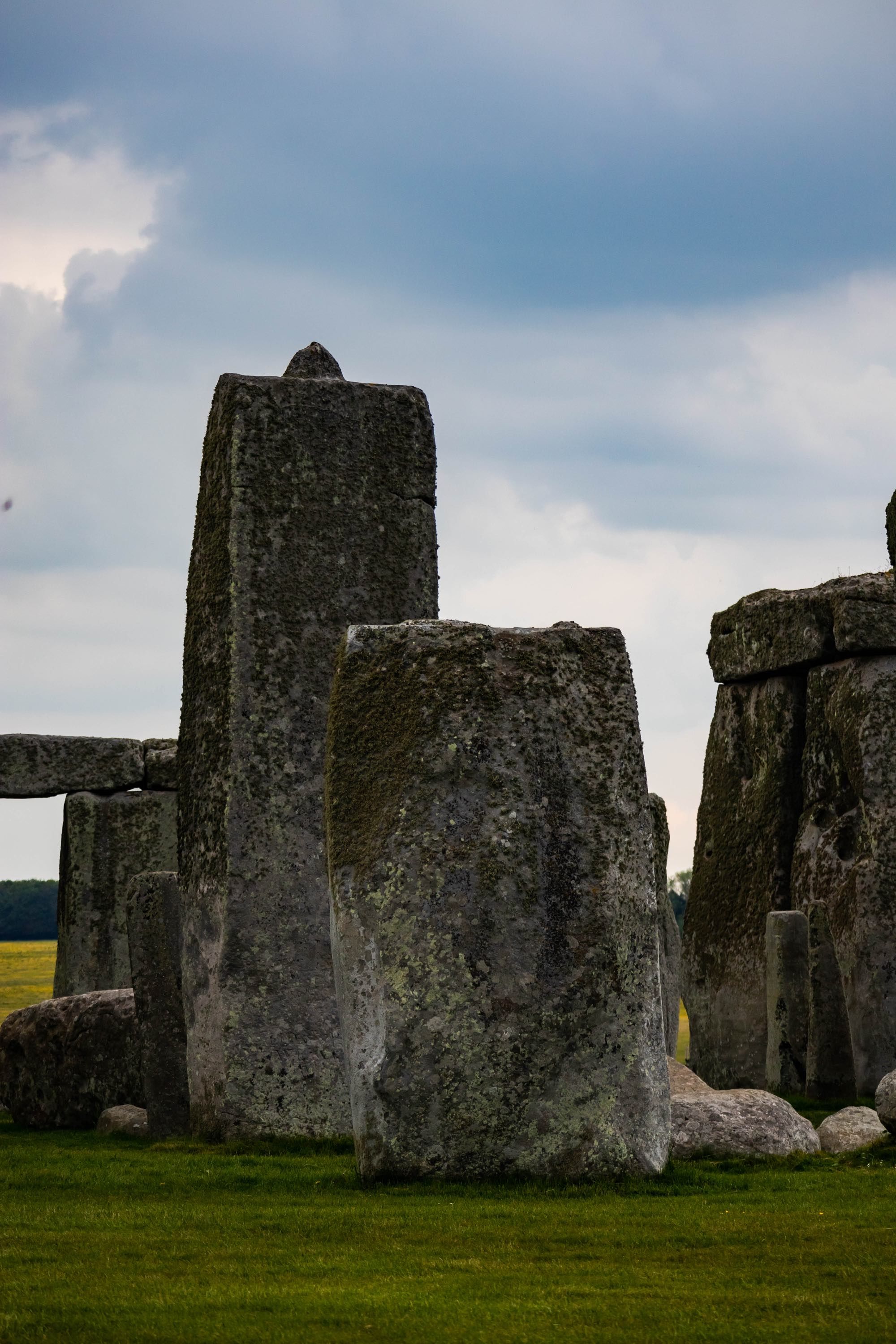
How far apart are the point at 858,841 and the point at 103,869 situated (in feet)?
33.6

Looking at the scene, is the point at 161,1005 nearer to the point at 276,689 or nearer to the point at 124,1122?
the point at 124,1122

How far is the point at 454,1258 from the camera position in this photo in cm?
604

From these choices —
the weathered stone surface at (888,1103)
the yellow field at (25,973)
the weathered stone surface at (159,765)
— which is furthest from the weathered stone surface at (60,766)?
the weathered stone surface at (888,1103)

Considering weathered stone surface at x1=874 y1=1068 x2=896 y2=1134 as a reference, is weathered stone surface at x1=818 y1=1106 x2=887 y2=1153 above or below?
below

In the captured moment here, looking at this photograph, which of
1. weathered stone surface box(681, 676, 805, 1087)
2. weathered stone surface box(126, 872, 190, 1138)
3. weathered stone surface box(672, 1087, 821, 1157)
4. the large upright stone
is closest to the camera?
weathered stone surface box(672, 1087, 821, 1157)

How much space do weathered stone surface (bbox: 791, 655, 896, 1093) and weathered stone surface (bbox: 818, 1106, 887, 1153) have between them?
6.09m

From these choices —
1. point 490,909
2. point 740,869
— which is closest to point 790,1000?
point 740,869

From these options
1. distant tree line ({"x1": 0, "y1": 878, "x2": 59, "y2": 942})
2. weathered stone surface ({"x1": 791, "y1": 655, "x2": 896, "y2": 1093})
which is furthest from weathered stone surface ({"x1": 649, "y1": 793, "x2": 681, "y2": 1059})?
distant tree line ({"x1": 0, "y1": 878, "x2": 59, "y2": 942})

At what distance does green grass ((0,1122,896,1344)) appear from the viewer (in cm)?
511

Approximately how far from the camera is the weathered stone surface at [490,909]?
757 centimetres

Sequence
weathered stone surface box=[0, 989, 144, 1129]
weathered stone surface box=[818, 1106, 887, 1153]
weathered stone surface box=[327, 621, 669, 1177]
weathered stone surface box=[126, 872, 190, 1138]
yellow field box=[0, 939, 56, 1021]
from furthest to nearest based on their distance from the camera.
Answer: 1. yellow field box=[0, 939, 56, 1021]
2. weathered stone surface box=[0, 989, 144, 1129]
3. weathered stone surface box=[126, 872, 190, 1138]
4. weathered stone surface box=[818, 1106, 887, 1153]
5. weathered stone surface box=[327, 621, 669, 1177]

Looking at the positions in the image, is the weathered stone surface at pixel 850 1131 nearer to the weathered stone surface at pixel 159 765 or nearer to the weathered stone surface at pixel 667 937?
the weathered stone surface at pixel 667 937

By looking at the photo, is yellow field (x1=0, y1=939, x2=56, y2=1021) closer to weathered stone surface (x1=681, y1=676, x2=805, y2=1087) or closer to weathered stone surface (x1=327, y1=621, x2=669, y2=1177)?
weathered stone surface (x1=681, y1=676, x2=805, y2=1087)

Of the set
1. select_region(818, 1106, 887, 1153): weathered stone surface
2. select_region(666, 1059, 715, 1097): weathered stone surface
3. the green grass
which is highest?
select_region(666, 1059, 715, 1097): weathered stone surface
